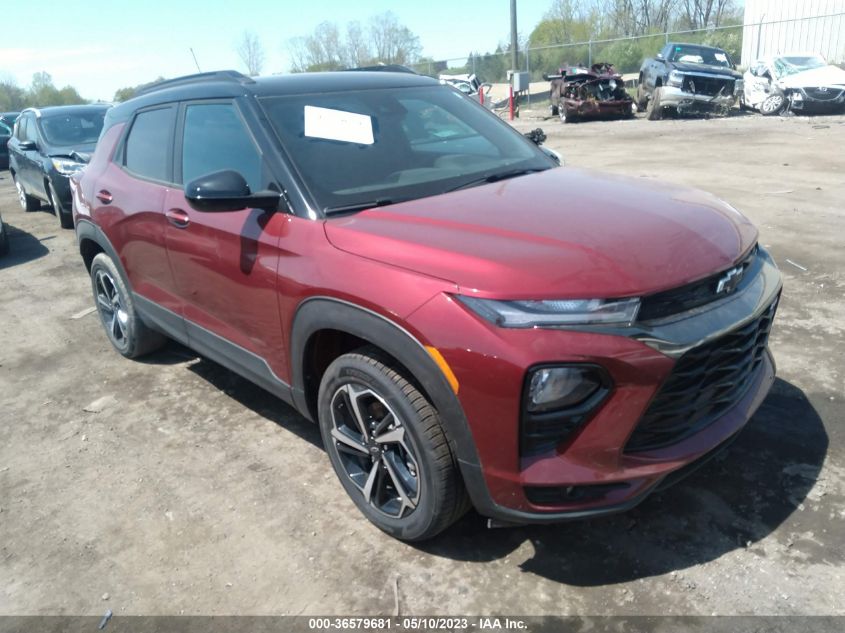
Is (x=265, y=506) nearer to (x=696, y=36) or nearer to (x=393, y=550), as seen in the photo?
(x=393, y=550)

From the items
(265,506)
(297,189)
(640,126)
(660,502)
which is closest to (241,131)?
(297,189)

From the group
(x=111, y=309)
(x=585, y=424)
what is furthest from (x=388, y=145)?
(x=111, y=309)

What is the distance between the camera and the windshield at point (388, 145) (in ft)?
10.3

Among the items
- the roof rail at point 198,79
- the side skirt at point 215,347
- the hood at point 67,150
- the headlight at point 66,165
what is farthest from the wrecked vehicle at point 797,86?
the side skirt at point 215,347

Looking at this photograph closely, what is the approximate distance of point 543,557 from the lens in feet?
9.12

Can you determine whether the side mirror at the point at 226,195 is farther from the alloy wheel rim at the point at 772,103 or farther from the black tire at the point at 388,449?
the alloy wheel rim at the point at 772,103

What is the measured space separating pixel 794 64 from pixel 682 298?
1969 cm

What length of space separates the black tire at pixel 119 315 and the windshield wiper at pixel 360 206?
2291 mm

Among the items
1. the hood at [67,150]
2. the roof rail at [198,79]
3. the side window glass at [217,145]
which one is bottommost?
the hood at [67,150]

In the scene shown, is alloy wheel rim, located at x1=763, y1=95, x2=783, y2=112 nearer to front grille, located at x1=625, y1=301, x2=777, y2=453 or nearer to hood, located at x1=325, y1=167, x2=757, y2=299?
hood, located at x1=325, y1=167, x2=757, y2=299

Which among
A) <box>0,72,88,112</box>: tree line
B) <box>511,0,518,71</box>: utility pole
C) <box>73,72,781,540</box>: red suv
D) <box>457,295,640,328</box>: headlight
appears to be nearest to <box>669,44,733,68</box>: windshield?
<box>511,0,518,71</box>: utility pole

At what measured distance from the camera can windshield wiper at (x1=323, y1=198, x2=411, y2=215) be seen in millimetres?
2954

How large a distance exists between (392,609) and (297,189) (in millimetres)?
1738

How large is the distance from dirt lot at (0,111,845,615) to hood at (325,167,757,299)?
1.11 metres
